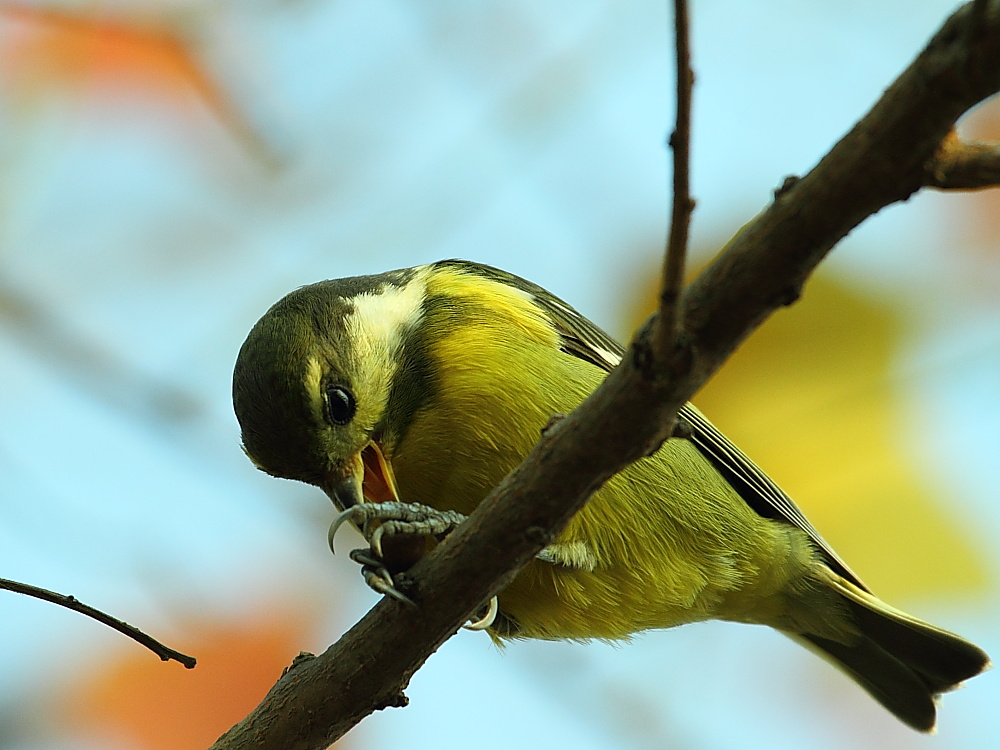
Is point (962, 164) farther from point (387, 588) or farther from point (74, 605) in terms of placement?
point (74, 605)

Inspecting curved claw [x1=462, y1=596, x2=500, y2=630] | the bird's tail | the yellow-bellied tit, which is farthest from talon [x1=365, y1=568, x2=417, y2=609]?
the bird's tail

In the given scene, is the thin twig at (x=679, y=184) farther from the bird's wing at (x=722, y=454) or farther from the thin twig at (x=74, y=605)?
the bird's wing at (x=722, y=454)

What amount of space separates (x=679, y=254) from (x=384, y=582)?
3.73 ft

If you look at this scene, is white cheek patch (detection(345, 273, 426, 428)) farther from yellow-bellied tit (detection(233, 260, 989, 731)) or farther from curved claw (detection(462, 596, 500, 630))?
curved claw (detection(462, 596, 500, 630))

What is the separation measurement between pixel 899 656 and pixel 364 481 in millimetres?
2269

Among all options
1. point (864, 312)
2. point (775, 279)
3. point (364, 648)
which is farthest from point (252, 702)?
point (775, 279)

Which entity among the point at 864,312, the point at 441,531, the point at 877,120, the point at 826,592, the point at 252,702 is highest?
the point at 864,312

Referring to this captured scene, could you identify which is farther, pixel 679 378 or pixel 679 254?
pixel 679 378

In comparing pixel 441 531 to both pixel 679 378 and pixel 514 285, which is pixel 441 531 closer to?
pixel 679 378

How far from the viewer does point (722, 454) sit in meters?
3.69

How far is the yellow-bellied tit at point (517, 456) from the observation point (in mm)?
3223

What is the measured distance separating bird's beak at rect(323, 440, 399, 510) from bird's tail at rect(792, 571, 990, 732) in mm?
1706

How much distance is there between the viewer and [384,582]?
2.44 m

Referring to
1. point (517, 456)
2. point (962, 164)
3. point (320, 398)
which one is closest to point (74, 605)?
point (320, 398)
